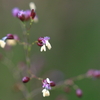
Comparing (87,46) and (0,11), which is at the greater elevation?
(0,11)

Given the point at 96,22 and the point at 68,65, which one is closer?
the point at 68,65

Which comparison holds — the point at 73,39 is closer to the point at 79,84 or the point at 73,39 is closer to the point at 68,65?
the point at 68,65

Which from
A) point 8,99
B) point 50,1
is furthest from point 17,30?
point 8,99

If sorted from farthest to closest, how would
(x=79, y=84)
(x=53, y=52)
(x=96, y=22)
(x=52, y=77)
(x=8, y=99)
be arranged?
(x=96, y=22) < (x=53, y=52) < (x=79, y=84) < (x=8, y=99) < (x=52, y=77)

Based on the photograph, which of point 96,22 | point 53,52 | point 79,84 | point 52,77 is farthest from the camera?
point 96,22

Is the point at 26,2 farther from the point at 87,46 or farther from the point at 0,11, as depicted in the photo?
the point at 87,46

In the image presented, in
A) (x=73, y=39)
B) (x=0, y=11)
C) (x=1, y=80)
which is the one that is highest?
(x=0, y=11)
